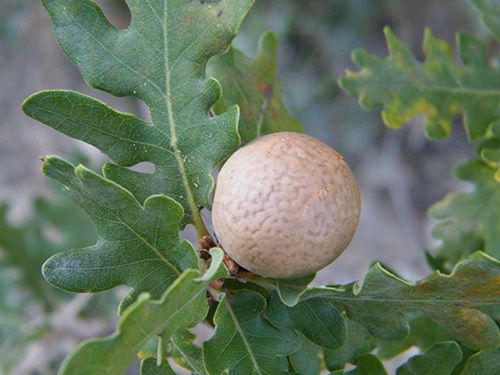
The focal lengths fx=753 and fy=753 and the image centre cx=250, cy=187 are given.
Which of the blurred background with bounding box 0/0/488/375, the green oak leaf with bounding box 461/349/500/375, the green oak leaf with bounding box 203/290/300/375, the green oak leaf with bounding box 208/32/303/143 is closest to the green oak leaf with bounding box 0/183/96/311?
the blurred background with bounding box 0/0/488/375

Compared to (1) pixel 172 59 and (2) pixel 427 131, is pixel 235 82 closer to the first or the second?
(1) pixel 172 59

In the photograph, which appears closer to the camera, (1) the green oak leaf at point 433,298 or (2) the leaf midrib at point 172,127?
(1) the green oak leaf at point 433,298

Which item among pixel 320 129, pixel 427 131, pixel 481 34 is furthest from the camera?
pixel 320 129

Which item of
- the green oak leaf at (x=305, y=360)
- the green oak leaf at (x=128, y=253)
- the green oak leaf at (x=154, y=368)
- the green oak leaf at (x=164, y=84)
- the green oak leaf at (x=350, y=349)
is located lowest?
the green oak leaf at (x=350, y=349)

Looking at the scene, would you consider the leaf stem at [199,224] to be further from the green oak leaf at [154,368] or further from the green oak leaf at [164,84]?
the green oak leaf at [154,368]

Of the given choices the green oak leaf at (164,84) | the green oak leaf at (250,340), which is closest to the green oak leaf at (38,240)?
the green oak leaf at (164,84)

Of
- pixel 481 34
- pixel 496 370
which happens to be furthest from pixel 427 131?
pixel 481 34

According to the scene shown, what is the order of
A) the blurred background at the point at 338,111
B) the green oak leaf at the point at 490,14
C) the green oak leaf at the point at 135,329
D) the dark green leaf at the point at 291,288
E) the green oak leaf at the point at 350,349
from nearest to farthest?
the green oak leaf at the point at 135,329
the dark green leaf at the point at 291,288
the green oak leaf at the point at 350,349
the green oak leaf at the point at 490,14
the blurred background at the point at 338,111
